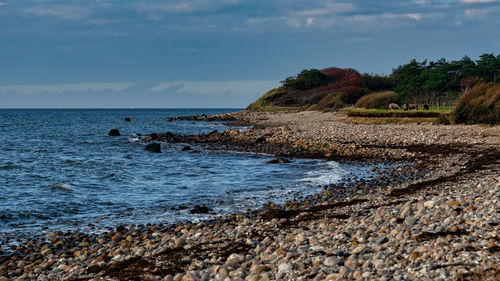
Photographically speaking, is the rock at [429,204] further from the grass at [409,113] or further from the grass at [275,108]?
the grass at [275,108]

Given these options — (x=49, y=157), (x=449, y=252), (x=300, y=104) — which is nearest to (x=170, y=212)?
(x=449, y=252)

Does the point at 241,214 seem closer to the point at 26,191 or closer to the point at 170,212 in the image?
the point at 170,212

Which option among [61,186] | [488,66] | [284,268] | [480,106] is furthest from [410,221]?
[488,66]

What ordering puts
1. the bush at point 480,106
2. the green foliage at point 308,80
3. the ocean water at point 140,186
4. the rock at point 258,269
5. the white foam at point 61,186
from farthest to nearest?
the green foliage at point 308,80 < the bush at point 480,106 < the white foam at point 61,186 < the ocean water at point 140,186 < the rock at point 258,269

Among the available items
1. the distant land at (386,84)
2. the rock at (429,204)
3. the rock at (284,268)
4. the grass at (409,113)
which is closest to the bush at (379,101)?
the distant land at (386,84)

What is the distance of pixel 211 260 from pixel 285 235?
66.8 inches

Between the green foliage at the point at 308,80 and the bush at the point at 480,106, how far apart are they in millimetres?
61589

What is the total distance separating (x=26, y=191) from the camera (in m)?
16.3

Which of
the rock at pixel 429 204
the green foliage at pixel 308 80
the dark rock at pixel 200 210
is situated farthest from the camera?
the green foliage at pixel 308 80

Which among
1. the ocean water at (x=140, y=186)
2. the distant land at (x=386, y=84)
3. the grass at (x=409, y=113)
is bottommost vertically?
the ocean water at (x=140, y=186)

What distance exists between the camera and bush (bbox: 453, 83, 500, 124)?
28.4m

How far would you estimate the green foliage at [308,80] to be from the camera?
92.6 metres

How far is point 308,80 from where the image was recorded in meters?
92.0

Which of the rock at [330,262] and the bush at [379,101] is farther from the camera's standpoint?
the bush at [379,101]
